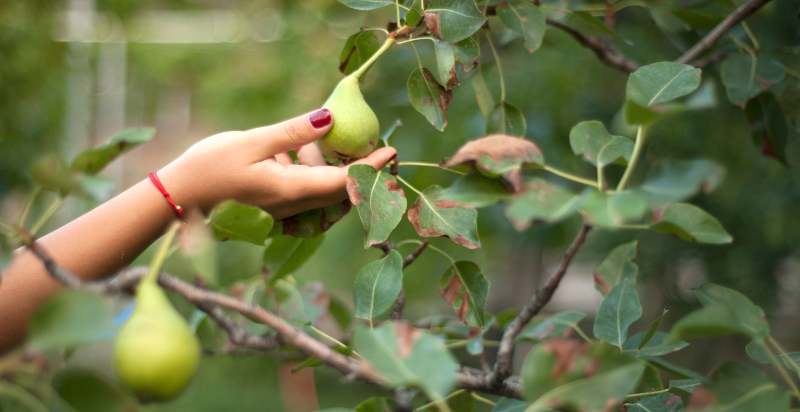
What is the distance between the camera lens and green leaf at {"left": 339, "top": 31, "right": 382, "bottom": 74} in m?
0.81

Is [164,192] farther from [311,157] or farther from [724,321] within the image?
[724,321]

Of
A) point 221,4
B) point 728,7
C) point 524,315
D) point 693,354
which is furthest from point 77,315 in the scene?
point 221,4

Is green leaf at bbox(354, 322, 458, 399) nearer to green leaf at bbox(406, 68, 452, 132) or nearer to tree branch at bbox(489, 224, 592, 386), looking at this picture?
tree branch at bbox(489, 224, 592, 386)

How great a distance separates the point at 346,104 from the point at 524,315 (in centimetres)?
28

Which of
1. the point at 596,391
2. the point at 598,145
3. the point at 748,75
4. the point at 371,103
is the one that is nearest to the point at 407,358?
the point at 596,391

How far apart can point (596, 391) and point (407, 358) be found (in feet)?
0.34

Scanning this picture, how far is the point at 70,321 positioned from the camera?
15.7 inches

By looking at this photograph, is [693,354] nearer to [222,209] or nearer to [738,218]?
[738,218]

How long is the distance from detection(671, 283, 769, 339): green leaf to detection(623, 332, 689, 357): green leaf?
0.05 meters

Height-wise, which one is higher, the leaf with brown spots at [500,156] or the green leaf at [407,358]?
the leaf with brown spots at [500,156]

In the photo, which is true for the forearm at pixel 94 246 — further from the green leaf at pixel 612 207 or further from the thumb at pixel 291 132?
the green leaf at pixel 612 207

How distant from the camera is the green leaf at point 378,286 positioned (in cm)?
67

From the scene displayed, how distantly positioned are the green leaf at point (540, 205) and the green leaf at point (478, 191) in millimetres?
20

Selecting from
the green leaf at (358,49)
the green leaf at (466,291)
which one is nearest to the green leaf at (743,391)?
the green leaf at (466,291)
